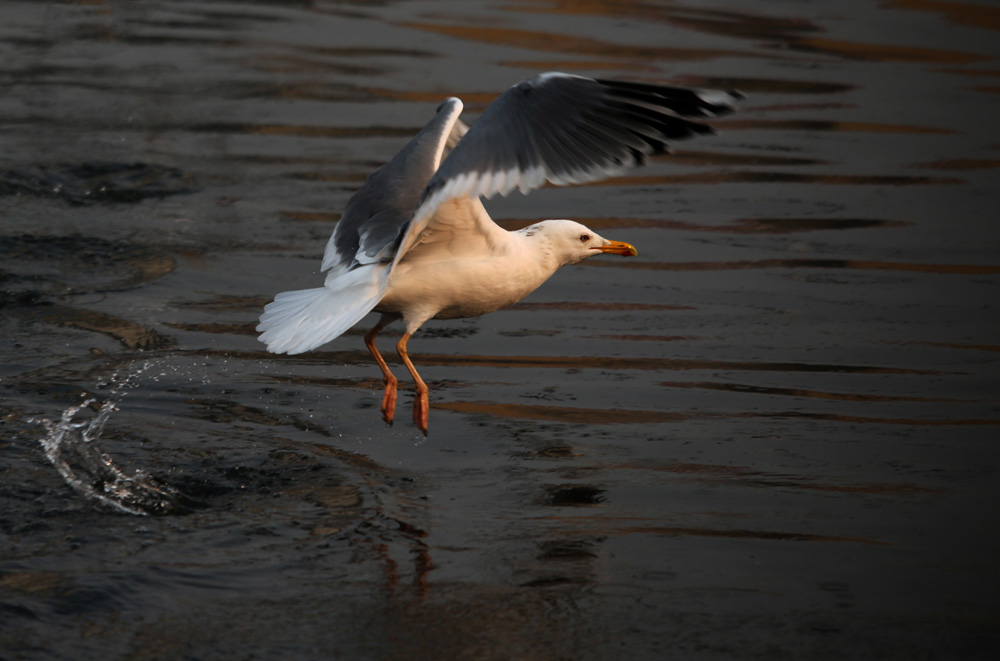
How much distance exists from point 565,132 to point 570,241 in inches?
36.1

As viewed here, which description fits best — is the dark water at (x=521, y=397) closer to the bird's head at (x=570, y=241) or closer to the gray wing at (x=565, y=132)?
the bird's head at (x=570, y=241)

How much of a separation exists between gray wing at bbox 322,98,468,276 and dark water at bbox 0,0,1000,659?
73 cm

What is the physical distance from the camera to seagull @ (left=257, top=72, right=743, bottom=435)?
5.16m

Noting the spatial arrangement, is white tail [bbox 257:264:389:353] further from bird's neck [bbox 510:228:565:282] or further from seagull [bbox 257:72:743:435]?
bird's neck [bbox 510:228:565:282]

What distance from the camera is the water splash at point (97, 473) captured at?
4.89 metres

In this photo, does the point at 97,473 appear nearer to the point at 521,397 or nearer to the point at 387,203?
the point at 387,203

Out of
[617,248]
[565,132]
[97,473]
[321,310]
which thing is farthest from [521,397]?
[97,473]

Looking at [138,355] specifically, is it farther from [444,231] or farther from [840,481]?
[840,481]

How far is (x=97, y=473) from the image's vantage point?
16.8 ft

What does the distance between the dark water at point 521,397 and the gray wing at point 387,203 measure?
733mm

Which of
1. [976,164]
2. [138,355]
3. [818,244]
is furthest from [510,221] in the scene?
[976,164]

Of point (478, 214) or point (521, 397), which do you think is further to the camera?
point (521, 397)

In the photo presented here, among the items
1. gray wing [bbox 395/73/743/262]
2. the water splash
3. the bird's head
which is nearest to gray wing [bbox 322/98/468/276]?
gray wing [bbox 395/73/743/262]

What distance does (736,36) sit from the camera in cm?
1427
